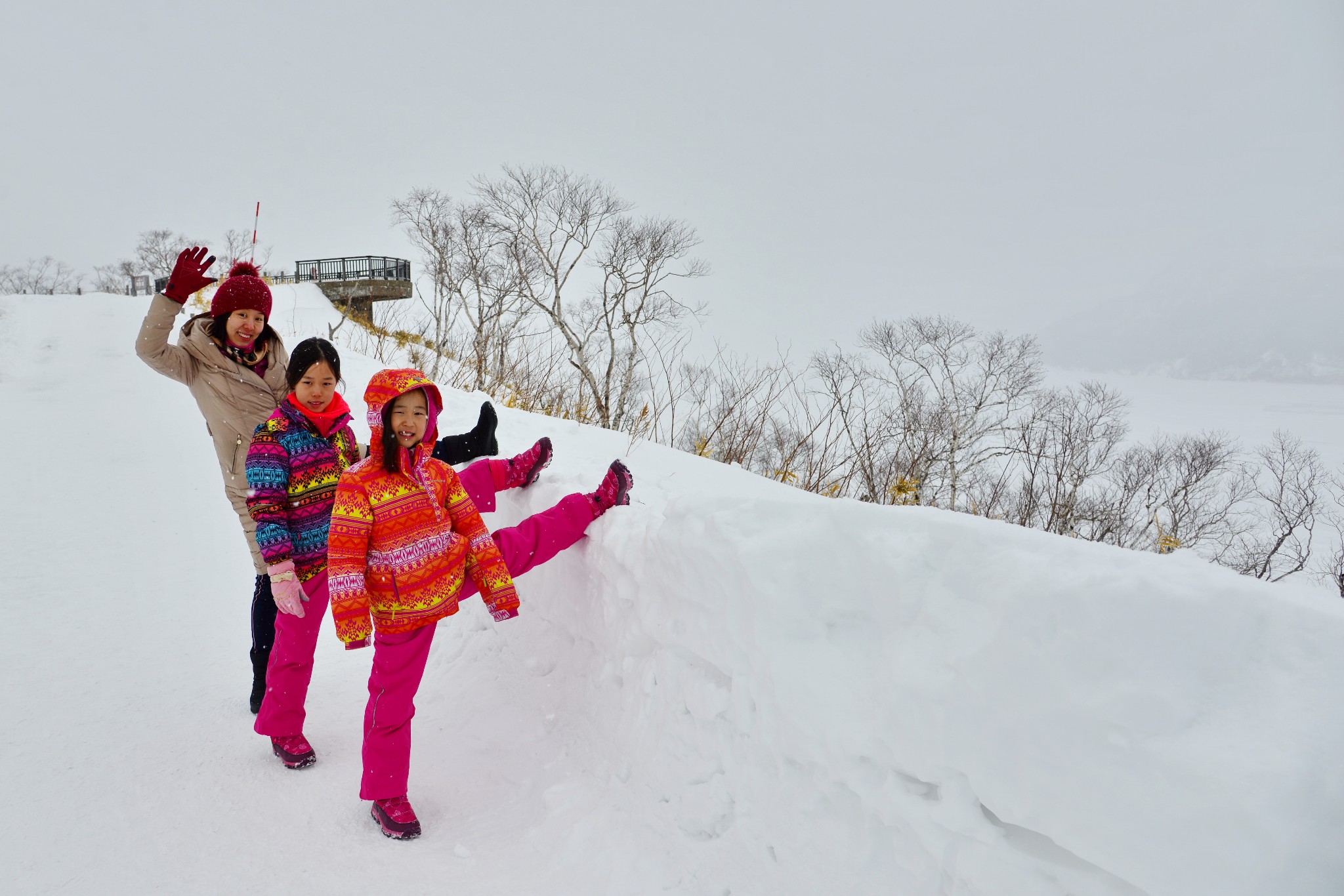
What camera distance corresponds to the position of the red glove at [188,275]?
2.46 metres

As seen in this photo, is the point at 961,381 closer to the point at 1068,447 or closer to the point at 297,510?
the point at 1068,447

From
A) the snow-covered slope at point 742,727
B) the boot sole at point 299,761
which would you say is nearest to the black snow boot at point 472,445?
the snow-covered slope at point 742,727

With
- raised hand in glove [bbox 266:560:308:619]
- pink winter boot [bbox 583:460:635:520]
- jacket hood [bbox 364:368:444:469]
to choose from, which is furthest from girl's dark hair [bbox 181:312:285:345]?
pink winter boot [bbox 583:460:635:520]

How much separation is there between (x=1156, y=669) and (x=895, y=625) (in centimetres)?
54

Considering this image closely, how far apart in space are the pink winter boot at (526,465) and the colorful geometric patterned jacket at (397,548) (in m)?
0.80

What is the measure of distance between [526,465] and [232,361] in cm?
125

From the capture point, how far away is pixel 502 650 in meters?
3.13

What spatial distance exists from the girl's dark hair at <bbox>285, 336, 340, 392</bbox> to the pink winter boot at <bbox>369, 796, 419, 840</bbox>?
58.6 inches

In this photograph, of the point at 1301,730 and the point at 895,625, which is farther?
the point at 895,625

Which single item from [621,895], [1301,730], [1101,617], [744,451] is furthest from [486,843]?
[744,451]

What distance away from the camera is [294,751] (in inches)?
94.7

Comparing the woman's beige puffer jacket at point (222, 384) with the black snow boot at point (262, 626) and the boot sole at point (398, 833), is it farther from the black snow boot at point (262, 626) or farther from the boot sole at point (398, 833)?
the boot sole at point (398, 833)

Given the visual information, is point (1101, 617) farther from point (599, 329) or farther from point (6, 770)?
point (599, 329)

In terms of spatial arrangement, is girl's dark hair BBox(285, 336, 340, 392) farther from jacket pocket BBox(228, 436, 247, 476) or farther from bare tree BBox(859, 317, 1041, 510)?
bare tree BBox(859, 317, 1041, 510)
